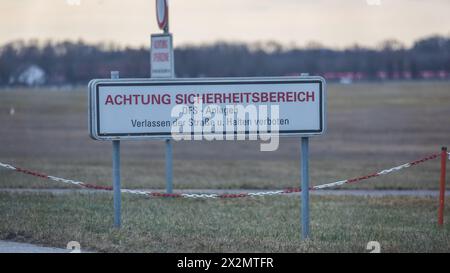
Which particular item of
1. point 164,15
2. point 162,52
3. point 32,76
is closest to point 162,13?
point 164,15

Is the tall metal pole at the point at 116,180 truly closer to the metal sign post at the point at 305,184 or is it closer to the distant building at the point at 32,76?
the metal sign post at the point at 305,184

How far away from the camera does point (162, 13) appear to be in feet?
51.5

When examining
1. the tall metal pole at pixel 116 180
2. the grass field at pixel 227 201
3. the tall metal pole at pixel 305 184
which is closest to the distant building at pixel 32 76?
the grass field at pixel 227 201

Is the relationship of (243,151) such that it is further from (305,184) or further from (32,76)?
(32,76)

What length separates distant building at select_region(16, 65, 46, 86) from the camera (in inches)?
2613

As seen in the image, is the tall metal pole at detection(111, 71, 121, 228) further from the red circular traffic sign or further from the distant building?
the distant building

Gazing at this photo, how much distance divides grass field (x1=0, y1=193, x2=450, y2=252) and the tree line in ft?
84.5

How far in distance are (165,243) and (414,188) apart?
974 cm

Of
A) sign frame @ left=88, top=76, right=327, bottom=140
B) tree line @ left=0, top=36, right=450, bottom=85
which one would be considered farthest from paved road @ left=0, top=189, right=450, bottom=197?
tree line @ left=0, top=36, right=450, bottom=85

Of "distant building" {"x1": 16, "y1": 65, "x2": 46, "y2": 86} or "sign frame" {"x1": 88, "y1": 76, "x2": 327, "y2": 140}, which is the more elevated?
"distant building" {"x1": 16, "y1": 65, "x2": 46, "y2": 86}

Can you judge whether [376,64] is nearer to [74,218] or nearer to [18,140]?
[18,140]

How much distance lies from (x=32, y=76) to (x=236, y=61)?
18.8m

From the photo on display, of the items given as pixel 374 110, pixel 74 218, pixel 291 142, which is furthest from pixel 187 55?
pixel 74 218
